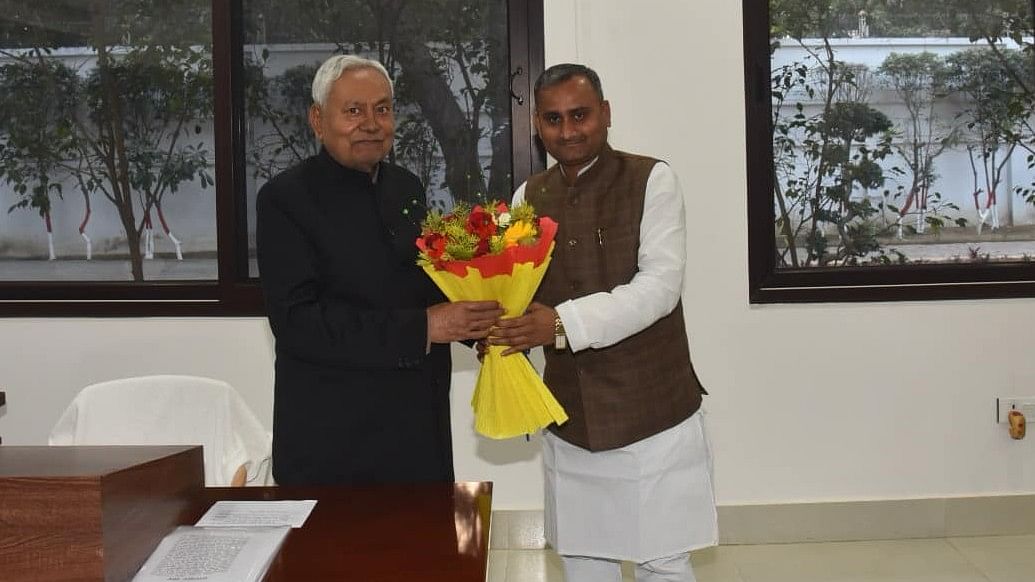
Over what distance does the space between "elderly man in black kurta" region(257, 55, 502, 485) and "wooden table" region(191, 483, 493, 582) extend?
0.20 m

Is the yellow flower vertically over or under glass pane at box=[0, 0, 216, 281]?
under

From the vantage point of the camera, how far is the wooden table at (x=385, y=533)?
5.37 feet

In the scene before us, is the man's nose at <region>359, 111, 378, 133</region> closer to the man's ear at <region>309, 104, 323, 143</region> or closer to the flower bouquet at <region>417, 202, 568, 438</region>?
the man's ear at <region>309, 104, 323, 143</region>

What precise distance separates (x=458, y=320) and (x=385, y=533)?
24.6 inches

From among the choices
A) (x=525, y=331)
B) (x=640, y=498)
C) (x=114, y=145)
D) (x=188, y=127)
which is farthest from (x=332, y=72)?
(x=114, y=145)

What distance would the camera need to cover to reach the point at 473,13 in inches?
159

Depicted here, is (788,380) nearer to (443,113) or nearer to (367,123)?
(443,113)

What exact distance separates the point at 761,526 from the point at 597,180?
6.67 ft

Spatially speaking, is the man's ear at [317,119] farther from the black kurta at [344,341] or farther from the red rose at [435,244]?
the red rose at [435,244]

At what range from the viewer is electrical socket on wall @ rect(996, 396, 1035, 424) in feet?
13.2

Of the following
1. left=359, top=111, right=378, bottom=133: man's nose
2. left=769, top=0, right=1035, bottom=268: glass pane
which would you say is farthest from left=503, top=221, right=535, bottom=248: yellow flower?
left=769, top=0, right=1035, bottom=268: glass pane

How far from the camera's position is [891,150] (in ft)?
13.5

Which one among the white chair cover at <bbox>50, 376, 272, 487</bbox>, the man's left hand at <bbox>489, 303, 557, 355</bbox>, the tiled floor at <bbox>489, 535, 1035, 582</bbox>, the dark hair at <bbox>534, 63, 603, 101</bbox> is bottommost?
the tiled floor at <bbox>489, 535, 1035, 582</bbox>

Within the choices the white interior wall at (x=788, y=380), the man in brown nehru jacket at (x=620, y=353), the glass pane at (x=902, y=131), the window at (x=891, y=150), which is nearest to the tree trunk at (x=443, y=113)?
the white interior wall at (x=788, y=380)
